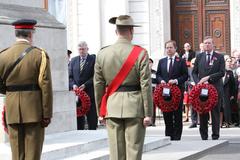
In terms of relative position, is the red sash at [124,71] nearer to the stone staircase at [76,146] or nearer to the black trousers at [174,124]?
the stone staircase at [76,146]

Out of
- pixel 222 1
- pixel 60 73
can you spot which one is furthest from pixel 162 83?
pixel 222 1

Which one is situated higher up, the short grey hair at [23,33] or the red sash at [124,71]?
the short grey hair at [23,33]

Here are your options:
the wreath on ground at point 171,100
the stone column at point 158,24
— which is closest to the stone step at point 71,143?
the wreath on ground at point 171,100

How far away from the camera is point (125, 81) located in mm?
9875

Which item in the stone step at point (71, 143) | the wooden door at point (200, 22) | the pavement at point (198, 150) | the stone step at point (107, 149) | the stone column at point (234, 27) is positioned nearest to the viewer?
the stone step at point (71, 143)

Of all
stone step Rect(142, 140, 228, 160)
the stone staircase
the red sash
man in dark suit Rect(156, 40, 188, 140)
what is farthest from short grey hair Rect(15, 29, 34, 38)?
man in dark suit Rect(156, 40, 188, 140)

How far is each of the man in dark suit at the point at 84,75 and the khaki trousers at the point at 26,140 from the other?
7.28 metres

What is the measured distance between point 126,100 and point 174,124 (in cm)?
693

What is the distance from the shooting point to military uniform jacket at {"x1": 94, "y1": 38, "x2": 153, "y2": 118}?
9.75m

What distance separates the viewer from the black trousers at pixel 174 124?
54.4 ft

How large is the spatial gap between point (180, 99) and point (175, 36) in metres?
12.5

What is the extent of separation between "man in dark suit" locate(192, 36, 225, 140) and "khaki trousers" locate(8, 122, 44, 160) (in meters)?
7.24

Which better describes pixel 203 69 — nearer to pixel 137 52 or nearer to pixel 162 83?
pixel 162 83

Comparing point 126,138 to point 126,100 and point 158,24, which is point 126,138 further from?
point 158,24
